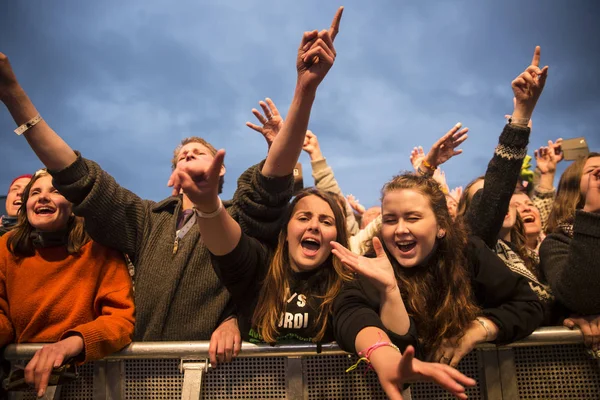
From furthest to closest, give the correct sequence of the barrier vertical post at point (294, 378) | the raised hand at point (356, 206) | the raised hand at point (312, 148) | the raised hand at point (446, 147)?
the raised hand at point (356, 206) < the raised hand at point (312, 148) < the raised hand at point (446, 147) < the barrier vertical post at point (294, 378)

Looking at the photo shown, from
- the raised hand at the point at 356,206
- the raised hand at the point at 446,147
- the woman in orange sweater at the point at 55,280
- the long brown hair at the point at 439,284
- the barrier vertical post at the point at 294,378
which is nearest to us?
the barrier vertical post at the point at 294,378

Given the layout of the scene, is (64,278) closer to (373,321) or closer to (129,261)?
(129,261)

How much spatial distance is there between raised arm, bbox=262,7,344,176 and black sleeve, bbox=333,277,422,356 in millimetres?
639

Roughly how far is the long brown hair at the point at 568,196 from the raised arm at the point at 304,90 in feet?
5.29

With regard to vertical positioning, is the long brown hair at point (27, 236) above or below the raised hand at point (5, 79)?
below

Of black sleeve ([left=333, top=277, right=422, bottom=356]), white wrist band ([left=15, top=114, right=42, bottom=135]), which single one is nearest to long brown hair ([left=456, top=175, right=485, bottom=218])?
black sleeve ([left=333, top=277, right=422, bottom=356])

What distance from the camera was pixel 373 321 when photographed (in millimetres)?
1626

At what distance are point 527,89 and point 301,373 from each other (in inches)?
74.6

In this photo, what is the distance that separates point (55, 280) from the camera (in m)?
2.10

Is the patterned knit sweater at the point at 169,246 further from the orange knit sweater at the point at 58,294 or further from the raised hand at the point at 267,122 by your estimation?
the raised hand at the point at 267,122

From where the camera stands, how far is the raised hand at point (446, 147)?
10.2ft

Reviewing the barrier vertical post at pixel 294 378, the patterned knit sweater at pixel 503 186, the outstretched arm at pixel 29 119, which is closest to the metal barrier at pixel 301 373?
the barrier vertical post at pixel 294 378

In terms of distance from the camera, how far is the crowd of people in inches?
69.1

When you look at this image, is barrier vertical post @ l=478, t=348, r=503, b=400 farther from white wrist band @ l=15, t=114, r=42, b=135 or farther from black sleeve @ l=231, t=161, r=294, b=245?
white wrist band @ l=15, t=114, r=42, b=135
